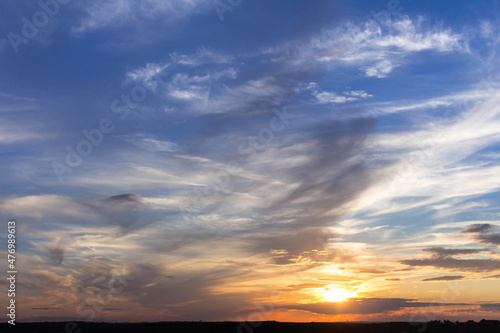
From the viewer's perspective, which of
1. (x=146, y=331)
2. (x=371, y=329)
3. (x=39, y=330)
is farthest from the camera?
(x=39, y=330)

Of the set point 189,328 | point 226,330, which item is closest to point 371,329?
point 226,330

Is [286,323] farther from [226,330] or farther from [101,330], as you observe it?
[101,330]

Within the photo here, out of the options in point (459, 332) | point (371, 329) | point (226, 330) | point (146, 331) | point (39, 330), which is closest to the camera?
point (459, 332)

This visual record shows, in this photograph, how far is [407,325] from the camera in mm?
83625

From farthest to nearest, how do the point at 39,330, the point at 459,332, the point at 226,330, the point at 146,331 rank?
the point at 39,330
the point at 146,331
the point at 226,330
the point at 459,332

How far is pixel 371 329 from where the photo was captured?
8250cm

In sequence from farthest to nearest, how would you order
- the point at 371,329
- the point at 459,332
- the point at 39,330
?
the point at 39,330
the point at 371,329
the point at 459,332

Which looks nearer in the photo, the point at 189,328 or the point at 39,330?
the point at 189,328

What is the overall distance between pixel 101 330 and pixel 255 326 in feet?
115

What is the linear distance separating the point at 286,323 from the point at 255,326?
28.6ft

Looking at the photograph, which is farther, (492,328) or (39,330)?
(39,330)

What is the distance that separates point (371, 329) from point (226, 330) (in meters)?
28.4

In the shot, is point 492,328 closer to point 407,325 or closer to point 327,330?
point 407,325

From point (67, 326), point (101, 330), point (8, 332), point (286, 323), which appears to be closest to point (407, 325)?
point (286, 323)
